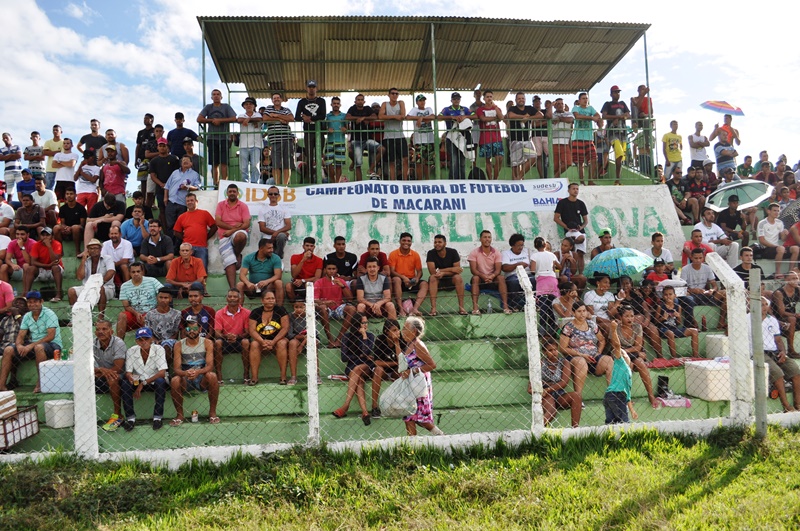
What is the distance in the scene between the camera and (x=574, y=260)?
10586 mm

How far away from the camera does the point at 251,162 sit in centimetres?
1188

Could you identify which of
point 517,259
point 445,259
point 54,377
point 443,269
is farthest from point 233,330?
point 517,259

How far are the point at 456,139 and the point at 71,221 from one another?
7.15 m

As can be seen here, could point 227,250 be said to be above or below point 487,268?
above

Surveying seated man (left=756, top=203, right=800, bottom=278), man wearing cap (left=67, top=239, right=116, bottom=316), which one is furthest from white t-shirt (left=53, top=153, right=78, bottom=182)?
seated man (left=756, top=203, right=800, bottom=278)

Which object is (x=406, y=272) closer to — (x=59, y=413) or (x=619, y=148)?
(x=59, y=413)

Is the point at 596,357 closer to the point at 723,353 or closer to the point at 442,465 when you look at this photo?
the point at 723,353

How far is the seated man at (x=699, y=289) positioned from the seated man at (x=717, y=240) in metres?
1.39

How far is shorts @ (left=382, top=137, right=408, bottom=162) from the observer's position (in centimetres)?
1233

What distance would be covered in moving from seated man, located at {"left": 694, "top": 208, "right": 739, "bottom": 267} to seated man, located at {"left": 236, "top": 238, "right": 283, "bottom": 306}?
7.30 m

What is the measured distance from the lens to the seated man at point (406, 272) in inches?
349

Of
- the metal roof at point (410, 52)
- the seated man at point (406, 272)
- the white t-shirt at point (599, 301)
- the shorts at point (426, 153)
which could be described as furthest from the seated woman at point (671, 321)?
the metal roof at point (410, 52)

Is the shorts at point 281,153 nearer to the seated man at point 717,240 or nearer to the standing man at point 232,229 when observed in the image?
the standing man at point 232,229

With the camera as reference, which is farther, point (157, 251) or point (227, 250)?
point (227, 250)
